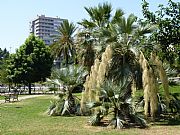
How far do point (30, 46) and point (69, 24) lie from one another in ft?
38.3

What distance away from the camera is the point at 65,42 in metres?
40.4

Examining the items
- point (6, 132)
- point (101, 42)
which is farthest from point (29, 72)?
point (6, 132)

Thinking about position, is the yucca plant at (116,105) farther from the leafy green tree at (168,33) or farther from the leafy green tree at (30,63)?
the leafy green tree at (30,63)

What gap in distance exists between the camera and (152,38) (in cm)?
1673

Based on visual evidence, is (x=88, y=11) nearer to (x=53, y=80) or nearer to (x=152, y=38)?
(x=53, y=80)

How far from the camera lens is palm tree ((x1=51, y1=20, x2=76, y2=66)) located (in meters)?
40.2

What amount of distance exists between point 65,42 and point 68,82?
822 inches

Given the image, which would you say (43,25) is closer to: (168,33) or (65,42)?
(65,42)

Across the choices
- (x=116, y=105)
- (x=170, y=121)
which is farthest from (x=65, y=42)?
(x=116, y=105)

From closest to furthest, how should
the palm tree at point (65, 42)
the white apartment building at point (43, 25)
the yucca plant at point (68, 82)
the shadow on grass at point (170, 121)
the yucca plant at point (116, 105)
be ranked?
the yucca plant at point (116, 105) → the shadow on grass at point (170, 121) → the yucca plant at point (68, 82) → the palm tree at point (65, 42) → the white apartment building at point (43, 25)

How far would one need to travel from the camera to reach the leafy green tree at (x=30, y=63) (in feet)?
155

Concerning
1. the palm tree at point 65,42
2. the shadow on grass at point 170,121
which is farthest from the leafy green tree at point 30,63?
the shadow on grass at point 170,121

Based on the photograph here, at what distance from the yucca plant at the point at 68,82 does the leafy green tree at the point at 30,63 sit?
90.3ft

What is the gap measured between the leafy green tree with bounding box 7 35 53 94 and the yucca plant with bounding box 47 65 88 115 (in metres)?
27.5
